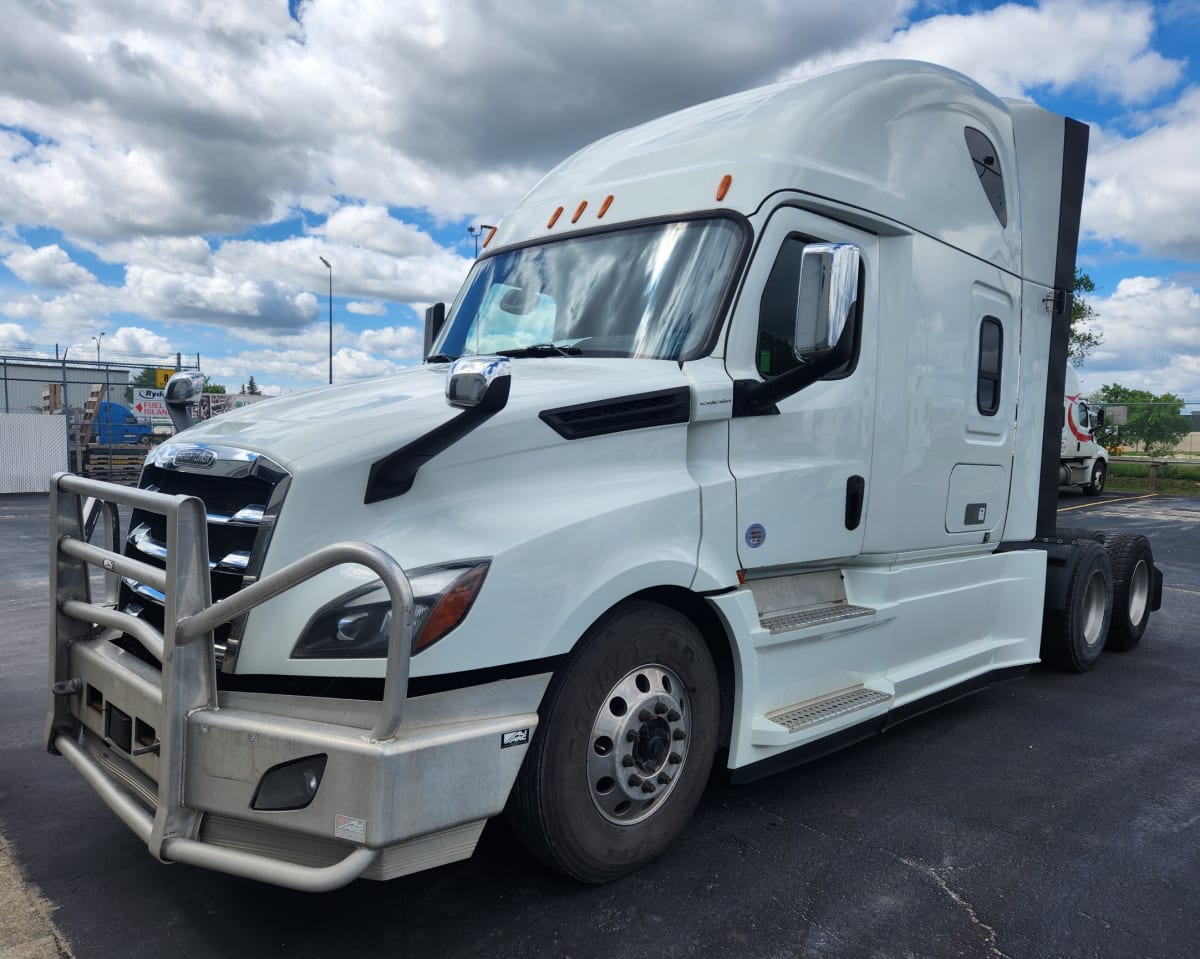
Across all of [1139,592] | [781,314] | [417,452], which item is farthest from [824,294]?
[1139,592]

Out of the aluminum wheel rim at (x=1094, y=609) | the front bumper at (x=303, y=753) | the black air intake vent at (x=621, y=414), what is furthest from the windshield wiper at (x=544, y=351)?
the aluminum wheel rim at (x=1094, y=609)

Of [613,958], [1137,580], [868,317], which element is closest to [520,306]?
[868,317]

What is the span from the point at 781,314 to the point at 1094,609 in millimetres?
4518

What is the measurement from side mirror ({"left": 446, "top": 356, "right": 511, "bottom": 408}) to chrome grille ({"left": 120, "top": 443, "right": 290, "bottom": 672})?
23.6 inches

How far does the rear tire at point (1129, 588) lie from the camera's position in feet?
23.7

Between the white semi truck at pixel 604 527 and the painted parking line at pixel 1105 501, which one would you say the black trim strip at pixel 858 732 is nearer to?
the white semi truck at pixel 604 527

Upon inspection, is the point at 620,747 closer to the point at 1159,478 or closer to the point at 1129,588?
the point at 1129,588

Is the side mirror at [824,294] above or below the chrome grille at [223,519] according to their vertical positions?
above

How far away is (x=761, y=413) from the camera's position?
12.5 feet

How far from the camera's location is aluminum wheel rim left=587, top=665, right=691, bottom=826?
320 cm

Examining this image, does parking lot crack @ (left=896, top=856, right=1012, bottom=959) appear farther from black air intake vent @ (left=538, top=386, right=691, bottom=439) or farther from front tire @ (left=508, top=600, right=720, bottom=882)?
black air intake vent @ (left=538, top=386, right=691, bottom=439)

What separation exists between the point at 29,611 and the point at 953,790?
24.7 feet

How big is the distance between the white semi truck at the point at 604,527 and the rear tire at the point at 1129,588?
221cm

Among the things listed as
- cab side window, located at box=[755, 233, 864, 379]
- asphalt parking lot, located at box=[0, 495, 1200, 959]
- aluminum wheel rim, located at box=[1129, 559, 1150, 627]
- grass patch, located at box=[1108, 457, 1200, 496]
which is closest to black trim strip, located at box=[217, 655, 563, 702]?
asphalt parking lot, located at box=[0, 495, 1200, 959]
